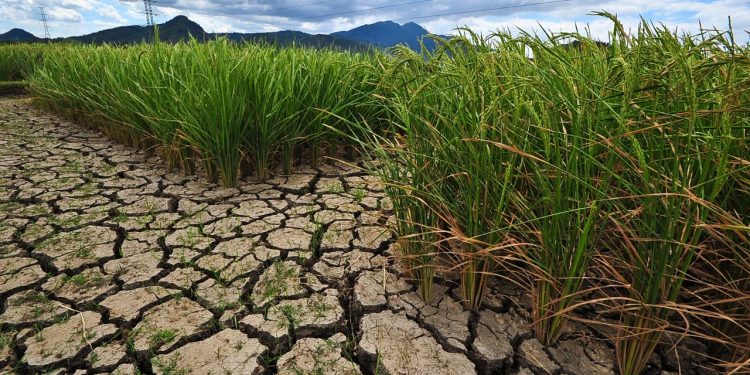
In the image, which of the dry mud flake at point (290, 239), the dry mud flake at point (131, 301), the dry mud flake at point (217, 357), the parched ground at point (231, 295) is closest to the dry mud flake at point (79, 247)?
the parched ground at point (231, 295)

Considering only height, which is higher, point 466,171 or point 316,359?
point 466,171

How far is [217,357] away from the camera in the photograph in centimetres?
139

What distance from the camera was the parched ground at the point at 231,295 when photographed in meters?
1.38

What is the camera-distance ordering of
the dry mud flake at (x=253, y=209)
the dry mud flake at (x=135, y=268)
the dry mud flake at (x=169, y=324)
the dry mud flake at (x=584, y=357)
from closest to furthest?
the dry mud flake at (x=584, y=357), the dry mud flake at (x=169, y=324), the dry mud flake at (x=135, y=268), the dry mud flake at (x=253, y=209)

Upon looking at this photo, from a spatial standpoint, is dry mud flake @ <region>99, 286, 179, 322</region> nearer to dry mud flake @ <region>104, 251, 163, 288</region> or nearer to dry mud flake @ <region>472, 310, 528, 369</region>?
dry mud flake @ <region>104, 251, 163, 288</region>

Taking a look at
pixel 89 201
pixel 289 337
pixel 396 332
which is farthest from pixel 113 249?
pixel 396 332

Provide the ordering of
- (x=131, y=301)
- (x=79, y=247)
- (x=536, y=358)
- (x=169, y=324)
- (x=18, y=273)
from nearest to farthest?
(x=536, y=358) < (x=169, y=324) < (x=131, y=301) < (x=18, y=273) < (x=79, y=247)

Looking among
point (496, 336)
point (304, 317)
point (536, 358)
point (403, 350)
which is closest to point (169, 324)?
point (304, 317)

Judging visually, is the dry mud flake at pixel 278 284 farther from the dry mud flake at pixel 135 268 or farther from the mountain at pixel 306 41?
the mountain at pixel 306 41

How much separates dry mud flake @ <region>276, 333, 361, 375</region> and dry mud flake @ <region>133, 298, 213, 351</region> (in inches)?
13.7

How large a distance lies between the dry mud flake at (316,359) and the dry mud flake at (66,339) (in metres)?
0.62

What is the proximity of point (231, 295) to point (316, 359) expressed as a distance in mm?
480

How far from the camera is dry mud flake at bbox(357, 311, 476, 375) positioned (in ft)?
4.44

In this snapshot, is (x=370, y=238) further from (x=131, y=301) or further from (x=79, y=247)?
(x=79, y=247)
